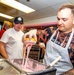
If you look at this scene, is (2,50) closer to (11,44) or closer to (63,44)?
(11,44)

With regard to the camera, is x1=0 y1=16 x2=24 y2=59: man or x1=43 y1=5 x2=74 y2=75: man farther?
x1=0 y1=16 x2=24 y2=59: man

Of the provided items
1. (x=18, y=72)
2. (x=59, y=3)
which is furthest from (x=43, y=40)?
(x=59, y=3)

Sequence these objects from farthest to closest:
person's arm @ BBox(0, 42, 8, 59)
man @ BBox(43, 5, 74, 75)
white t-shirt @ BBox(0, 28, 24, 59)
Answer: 1. white t-shirt @ BBox(0, 28, 24, 59)
2. person's arm @ BBox(0, 42, 8, 59)
3. man @ BBox(43, 5, 74, 75)

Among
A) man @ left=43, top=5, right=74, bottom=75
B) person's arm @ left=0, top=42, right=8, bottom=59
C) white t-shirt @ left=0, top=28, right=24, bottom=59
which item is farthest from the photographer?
white t-shirt @ left=0, top=28, right=24, bottom=59

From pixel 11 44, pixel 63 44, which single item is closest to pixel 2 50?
pixel 11 44

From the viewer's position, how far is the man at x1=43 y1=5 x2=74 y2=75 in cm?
109

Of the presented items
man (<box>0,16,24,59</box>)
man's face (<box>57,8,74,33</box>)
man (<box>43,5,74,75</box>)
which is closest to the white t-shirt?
man (<box>0,16,24,59</box>)

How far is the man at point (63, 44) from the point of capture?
43.1 inches

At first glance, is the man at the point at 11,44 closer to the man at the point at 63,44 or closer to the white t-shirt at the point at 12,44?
the white t-shirt at the point at 12,44

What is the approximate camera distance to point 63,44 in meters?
1.15

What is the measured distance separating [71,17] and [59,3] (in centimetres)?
313

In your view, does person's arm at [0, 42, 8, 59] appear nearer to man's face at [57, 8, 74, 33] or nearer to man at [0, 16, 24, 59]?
man at [0, 16, 24, 59]

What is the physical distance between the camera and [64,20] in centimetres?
110

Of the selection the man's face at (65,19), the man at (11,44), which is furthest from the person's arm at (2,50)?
the man's face at (65,19)
